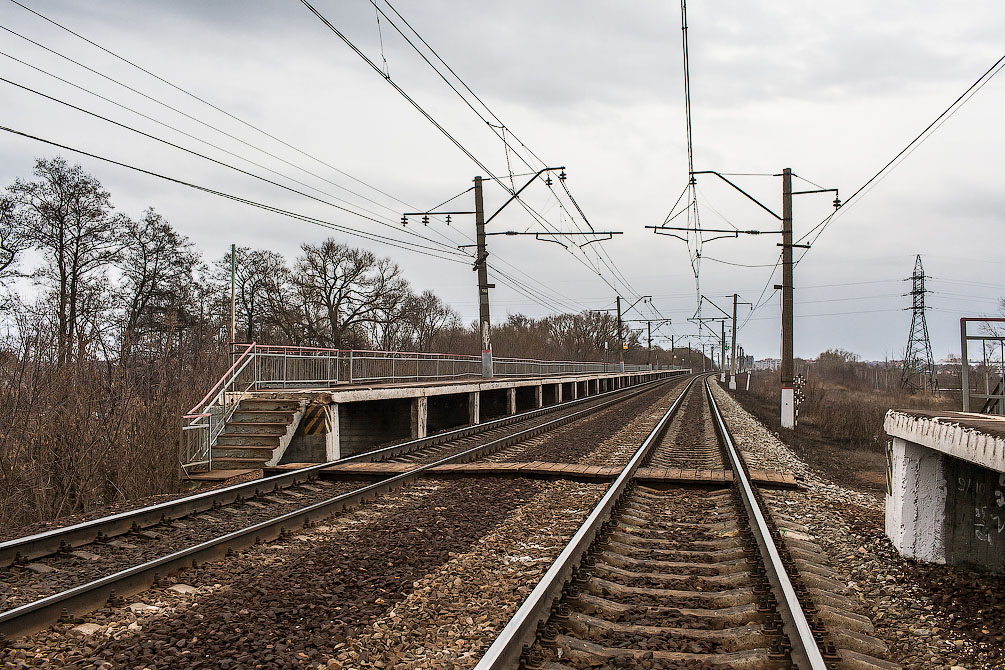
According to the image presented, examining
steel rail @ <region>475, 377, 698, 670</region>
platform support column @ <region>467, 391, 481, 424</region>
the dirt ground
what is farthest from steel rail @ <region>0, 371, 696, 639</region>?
platform support column @ <region>467, 391, 481, 424</region>

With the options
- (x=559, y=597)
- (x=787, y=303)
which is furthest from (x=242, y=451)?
(x=787, y=303)

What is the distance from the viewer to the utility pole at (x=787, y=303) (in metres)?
21.5

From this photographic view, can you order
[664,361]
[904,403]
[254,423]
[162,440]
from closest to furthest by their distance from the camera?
[162,440] → [254,423] → [904,403] → [664,361]

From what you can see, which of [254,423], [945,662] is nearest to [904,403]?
[254,423]

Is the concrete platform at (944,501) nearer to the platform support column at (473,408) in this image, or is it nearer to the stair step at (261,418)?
the stair step at (261,418)

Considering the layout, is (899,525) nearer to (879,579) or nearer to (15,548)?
(879,579)

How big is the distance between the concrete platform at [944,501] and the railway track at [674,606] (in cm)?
117

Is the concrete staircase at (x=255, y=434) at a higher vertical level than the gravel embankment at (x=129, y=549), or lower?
higher

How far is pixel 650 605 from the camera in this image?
480 centimetres

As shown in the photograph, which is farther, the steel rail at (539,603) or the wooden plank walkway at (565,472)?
the wooden plank walkway at (565,472)

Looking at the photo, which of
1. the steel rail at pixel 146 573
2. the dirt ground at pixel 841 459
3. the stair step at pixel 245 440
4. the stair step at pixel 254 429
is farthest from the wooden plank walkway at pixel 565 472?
the dirt ground at pixel 841 459

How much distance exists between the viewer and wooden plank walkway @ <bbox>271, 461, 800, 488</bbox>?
10016mm

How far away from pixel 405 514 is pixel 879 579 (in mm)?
4805

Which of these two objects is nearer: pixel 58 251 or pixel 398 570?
pixel 398 570
